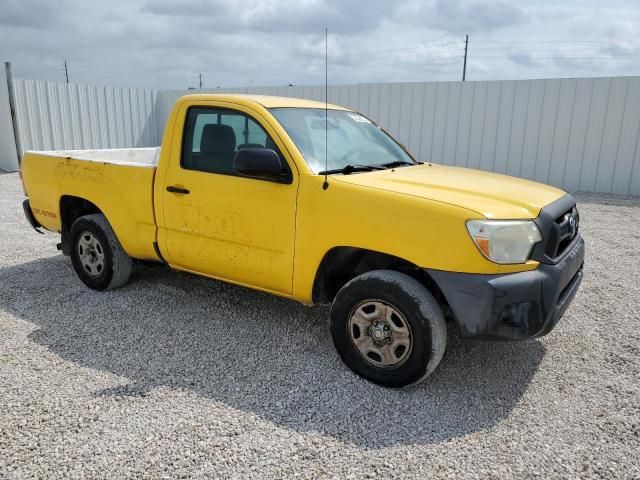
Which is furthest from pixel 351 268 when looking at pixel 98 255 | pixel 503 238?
pixel 98 255

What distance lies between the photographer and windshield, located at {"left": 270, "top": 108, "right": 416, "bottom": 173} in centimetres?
365

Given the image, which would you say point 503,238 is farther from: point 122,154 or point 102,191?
point 122,154

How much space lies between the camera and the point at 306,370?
11.6 feet

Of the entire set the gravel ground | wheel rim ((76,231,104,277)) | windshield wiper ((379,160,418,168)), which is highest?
windshield wiper ((379,160,418,168))

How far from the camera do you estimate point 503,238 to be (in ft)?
9.48

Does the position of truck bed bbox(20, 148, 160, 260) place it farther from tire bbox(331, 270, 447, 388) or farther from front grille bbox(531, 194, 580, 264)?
front grille bbox(531, 194, 580, 264)

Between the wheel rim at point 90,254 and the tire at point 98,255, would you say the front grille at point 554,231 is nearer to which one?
the tire at point 98,255

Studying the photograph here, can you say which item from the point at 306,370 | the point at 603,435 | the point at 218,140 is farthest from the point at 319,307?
the point at 603,435

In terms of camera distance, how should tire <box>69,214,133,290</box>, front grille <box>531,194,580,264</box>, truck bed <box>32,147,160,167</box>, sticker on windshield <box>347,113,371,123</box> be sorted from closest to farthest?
front grille <box>531,194,580,264</box> → sticker on windshield <box>347,113,371,123</box> → tire <box>69,214,133,290</box> → truck bed <box>32,147,160,167</box>

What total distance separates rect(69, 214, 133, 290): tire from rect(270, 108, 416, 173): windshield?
2.12m

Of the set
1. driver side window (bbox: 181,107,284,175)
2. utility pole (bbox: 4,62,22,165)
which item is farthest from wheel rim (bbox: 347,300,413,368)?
utility pole (bbox: 4,62,22,165)

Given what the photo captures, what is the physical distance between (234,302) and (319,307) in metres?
0.80

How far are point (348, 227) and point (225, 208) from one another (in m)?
1.06

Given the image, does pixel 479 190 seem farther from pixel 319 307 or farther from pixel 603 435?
pixel 319 307
